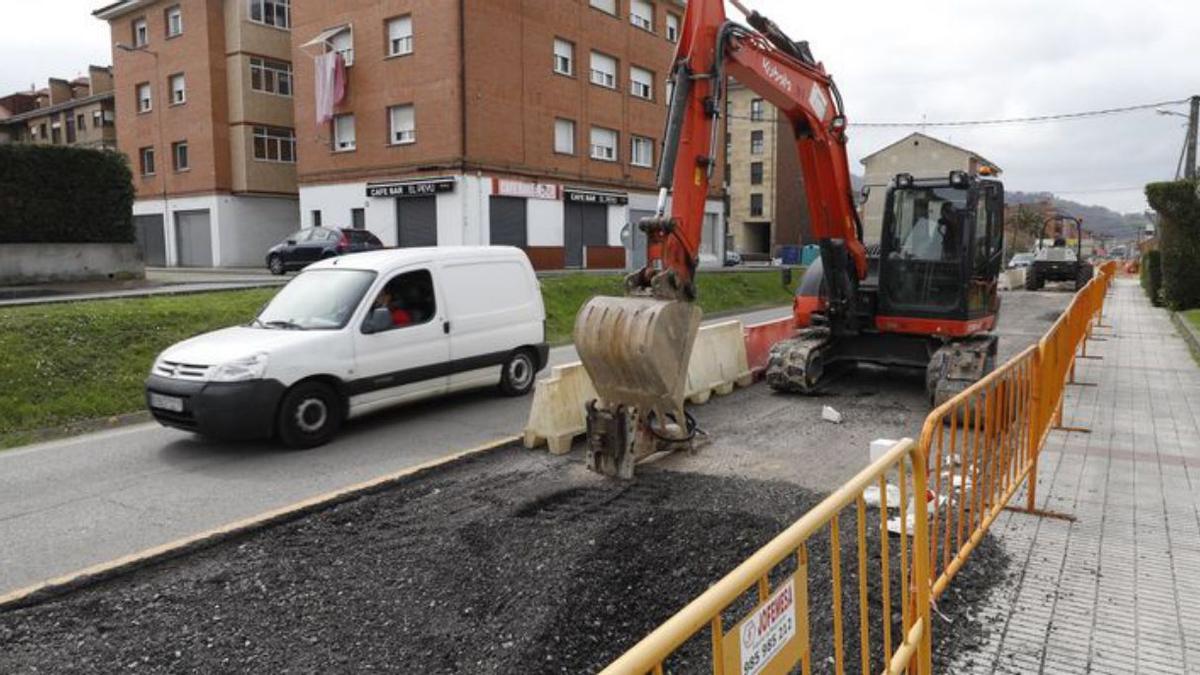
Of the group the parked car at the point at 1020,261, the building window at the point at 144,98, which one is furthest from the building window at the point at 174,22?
the parked car at the point at 1020,261

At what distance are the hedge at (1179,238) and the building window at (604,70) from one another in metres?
20.6

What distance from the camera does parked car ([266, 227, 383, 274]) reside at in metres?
24.9

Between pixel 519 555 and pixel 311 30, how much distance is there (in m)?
33.1

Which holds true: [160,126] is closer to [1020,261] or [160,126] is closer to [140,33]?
[140,33]

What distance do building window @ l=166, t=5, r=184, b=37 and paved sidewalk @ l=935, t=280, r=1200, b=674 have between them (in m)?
40.7

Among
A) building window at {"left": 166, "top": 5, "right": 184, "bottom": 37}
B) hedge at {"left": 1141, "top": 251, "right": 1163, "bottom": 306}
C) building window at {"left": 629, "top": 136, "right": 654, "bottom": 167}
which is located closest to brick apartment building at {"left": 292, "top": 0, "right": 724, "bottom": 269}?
building window at {"left": 629, "top": 136, "right": 654, "bottom": 167}

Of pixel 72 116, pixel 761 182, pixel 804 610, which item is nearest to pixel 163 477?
pixel 804 610

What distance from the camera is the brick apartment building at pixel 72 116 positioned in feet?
164

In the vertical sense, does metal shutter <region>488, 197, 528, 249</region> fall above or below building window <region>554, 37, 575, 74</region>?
below

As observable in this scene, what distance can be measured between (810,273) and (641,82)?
2768 cm

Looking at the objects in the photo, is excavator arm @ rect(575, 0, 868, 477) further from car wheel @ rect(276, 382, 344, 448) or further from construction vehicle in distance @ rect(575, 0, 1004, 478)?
car wheel @ rect(276, 382, 344, 448)

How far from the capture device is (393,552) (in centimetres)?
484

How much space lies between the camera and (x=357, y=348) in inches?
320

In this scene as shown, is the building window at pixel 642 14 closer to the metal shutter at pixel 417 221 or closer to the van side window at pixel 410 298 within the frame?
the metal shutter at pixel 417 221
